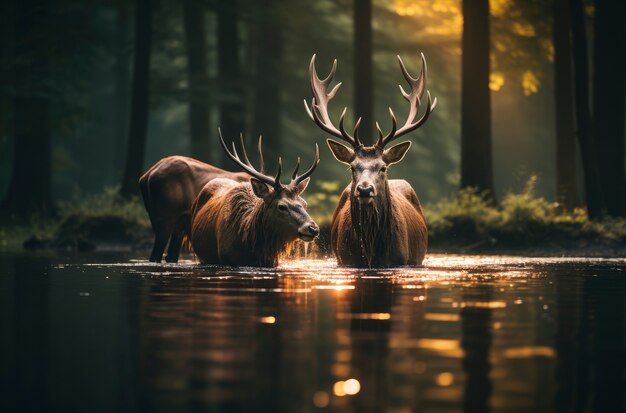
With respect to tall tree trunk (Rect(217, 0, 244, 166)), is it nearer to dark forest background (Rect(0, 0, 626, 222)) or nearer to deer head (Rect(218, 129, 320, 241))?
dark forest background (Rect(0, 0, 626, 222))

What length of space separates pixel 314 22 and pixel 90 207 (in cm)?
1336

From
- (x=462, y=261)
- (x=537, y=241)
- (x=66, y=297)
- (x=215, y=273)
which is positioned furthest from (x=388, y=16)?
(x=66, y=297)

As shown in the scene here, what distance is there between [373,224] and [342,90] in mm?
26526

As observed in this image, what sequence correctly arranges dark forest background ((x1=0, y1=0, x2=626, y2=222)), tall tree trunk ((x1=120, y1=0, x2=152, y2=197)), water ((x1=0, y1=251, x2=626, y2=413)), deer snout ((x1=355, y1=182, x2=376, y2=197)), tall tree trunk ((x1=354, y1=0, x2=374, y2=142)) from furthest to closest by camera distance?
tall tree trunk ((x1=120, y1=0, x2=152, y2=197))
tall tree trunk ((x1=354, y1=0, x2=374, y2=142))
dark forest background ((x1=0, y1=0, x2=626, y2=222))
deer snout ((x1=355, y1=182, x2=376, y2=197))
water ((x1=0, y1=251, x2=626, y2=413))

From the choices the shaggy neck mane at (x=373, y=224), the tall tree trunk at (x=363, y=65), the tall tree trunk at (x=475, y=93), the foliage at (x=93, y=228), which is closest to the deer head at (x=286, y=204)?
the shaggy neck mane at (x=373, y=224)

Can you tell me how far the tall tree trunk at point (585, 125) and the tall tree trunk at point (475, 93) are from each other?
198 centimetres

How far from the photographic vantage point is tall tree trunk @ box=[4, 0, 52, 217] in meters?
30.5

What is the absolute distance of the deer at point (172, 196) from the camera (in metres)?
19.3

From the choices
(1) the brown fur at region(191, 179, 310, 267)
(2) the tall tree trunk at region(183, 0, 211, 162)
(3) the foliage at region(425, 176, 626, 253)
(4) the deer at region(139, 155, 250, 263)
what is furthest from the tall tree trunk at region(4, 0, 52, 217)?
(1) the brown fur at region(191, 179, 310, 267)

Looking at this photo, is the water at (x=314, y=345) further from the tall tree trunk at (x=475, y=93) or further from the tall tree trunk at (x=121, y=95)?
the tall tree trunk at (x=121, y=95)

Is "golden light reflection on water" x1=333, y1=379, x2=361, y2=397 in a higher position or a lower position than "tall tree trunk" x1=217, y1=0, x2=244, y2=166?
lower

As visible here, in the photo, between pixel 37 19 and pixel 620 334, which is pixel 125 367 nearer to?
pixel 620 334

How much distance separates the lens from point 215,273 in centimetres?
1606

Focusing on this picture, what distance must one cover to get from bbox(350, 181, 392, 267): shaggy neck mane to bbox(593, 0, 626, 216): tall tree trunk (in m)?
9.20
